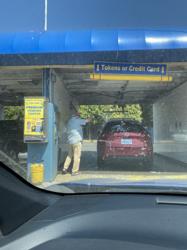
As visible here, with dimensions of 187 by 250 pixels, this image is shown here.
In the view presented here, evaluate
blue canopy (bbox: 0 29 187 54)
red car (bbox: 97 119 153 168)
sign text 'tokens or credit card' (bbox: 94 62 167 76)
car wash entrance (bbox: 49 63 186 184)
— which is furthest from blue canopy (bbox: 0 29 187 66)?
red car (bbox: 97 119 153 168)

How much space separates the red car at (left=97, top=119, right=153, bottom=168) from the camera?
28.4ft

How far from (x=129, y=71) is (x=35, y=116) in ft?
7.99

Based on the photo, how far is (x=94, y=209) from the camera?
9.98 ft

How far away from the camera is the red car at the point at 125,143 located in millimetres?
8648

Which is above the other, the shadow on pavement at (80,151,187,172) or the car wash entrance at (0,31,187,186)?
the car wash entrance at (0,31,187,186)

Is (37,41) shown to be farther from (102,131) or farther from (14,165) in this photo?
(14,165)

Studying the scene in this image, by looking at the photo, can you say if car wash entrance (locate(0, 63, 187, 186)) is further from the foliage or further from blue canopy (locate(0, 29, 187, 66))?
blue canopy (locate(0, 29, 187, 66))

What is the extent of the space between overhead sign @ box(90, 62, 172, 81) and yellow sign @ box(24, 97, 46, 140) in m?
1.52

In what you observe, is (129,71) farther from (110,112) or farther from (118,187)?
(118,187)

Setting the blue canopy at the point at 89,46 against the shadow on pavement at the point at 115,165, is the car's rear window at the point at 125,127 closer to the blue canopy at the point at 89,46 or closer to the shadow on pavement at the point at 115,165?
the shadow on pavement at the point at 115,165

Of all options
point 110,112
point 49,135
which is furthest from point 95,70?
point 110,112

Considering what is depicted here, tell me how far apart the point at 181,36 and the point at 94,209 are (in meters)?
9.37

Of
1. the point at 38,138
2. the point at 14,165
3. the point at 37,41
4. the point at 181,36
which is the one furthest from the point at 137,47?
the point at 14,165

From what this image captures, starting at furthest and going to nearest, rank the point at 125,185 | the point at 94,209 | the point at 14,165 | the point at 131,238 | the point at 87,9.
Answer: the point at 87,9 → the point at 14,165 → the point at 125,185 → the point at 94,209 → the point at 131,238
